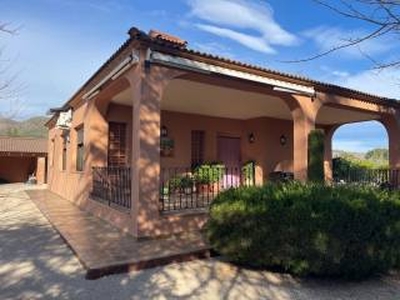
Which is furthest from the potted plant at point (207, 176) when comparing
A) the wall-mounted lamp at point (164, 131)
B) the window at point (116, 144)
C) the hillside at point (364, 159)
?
the hillside at point (364, 159)

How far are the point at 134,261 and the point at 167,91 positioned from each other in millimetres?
5695

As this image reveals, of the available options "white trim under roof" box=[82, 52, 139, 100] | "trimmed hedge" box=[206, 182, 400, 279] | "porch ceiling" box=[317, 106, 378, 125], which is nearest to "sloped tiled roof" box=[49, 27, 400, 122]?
"white trim under roof" box=[82, 52, 139, 100]

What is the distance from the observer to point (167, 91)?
10.1 m

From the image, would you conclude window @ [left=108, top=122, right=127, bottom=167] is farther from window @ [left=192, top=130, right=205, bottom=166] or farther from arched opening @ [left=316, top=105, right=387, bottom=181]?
arched opening @ [left=316, top=105, right=387, bottom=181]

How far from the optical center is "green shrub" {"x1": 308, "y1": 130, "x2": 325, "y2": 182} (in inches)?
364

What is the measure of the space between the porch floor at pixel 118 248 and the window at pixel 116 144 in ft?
11.5

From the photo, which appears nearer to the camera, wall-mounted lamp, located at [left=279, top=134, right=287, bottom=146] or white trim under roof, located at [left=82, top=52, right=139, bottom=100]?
white trim under roof, located at [left=82, top=52, right=139, bottom=100]

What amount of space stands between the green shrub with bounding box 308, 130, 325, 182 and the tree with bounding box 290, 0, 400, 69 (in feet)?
19.6

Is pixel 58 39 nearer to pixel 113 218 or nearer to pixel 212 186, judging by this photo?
pixel 113 218

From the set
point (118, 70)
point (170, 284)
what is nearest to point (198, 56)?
point (118, 70)

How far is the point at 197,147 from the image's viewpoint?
45.4 feet

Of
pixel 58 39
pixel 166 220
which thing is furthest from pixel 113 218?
pixel 58 39

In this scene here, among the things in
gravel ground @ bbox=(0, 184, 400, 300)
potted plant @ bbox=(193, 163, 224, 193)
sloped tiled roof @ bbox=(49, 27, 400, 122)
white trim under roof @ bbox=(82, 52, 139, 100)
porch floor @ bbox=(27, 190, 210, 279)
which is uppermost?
sloped tiled roof @ bbox=(49, 27, 400, 122)

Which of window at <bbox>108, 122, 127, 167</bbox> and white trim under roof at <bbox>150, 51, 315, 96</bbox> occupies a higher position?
white trim under roof at <bbox>150, 51, 315, 96</bbox>
